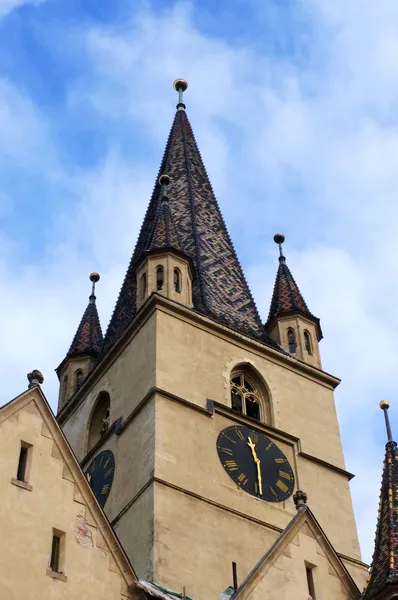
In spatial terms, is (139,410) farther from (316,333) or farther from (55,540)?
(55,540)

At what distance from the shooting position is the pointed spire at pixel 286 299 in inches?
1117

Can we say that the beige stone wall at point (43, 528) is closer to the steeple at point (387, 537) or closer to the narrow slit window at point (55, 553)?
the narrow slit window at point (55, 553)

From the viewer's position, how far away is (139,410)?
22.8 metres

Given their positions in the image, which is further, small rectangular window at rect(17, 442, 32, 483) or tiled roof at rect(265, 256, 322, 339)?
tiled roof at rect(265, 256, 322, 339)

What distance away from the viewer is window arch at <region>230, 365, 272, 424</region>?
24.3 meters

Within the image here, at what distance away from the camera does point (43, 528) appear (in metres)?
13.7

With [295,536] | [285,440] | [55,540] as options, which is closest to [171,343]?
[285,440]

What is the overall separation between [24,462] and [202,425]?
871 centimetres

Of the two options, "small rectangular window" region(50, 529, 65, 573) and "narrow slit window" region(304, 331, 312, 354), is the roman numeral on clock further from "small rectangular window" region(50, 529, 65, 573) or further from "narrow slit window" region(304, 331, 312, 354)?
"small rectangular window" region(50, 529, 65, 573)

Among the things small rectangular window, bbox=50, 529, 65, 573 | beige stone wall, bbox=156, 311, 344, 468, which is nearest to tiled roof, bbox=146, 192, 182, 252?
beige stone wall, bbox=156, 311, 344, 468

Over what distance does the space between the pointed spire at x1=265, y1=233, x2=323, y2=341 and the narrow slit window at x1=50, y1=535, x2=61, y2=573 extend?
49.2 feet

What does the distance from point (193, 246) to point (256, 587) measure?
15.2 metres

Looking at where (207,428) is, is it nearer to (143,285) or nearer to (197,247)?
(143,285)

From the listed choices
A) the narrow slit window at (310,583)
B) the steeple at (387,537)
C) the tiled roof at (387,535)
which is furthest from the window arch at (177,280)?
the narrow slit window at (310,583)
